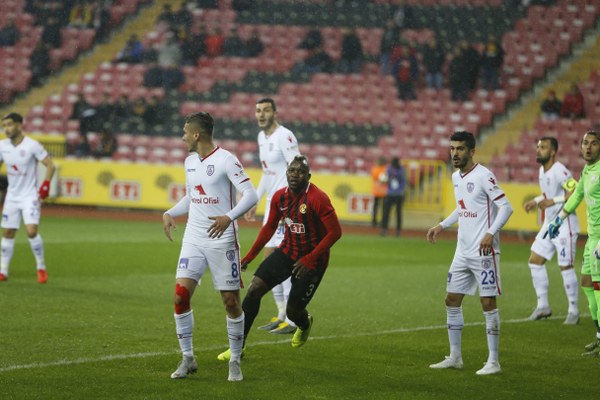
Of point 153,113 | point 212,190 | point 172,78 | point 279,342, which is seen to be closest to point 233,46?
point 172,78

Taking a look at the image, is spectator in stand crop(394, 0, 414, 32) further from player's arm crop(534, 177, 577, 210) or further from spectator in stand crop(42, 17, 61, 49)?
player's arm crop(534, 177, 577, 210)

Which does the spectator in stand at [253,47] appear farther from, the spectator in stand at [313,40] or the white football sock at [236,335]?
the white football sock at [236,335]

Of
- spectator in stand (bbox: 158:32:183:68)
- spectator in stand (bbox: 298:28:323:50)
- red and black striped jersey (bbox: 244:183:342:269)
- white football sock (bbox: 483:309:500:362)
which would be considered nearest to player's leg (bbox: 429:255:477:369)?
white football sock (bbox: 483:309:500:362)

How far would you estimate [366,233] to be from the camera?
26531 mm

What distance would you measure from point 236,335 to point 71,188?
871 inches

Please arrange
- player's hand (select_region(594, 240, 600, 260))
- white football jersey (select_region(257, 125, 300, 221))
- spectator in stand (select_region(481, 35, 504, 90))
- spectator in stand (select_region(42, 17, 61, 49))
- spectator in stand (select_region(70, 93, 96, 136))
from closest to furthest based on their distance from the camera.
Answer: player's hand (select_region(594, 240, 600, 260)) → white football jersey (select_region(257, 125, 300, 221)) → spectator in stand (select_region(70, 93, 96, 136)) → spectator in stand (select_region(481, 35, 504, 90)) → spectator in stand (select_region(42, 17, 61, 49))

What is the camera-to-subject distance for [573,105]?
102 feet

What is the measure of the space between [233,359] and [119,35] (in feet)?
104

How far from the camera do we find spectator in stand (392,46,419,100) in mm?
33000

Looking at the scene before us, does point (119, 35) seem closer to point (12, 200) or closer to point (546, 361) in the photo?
point (12, 200)

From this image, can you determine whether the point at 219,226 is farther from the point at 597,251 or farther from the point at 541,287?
the point at 541,287

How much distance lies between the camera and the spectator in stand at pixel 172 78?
34.6 metres

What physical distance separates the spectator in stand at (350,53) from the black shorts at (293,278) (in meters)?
25.1

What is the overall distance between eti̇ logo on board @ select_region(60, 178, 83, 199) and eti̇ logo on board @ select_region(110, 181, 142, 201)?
940 mm
